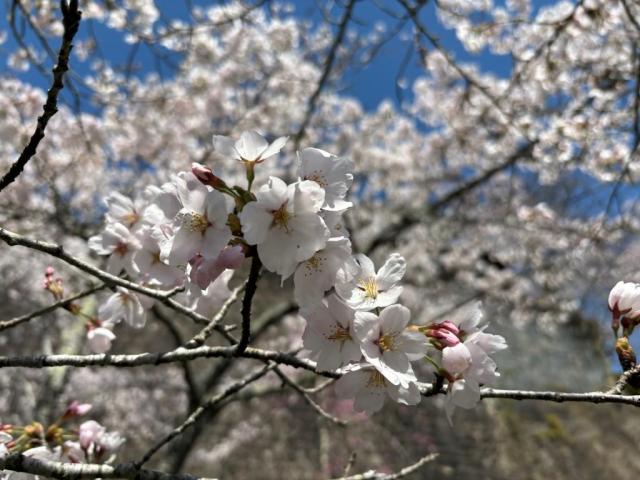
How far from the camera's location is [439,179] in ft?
27.1

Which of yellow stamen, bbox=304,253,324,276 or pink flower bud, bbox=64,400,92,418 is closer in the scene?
yellow stamen, bbox=304,253,324,276

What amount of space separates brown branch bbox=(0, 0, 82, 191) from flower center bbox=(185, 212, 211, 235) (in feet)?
0.86

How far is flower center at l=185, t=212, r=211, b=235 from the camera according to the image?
0.75 meters

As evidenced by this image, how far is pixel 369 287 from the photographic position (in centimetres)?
88

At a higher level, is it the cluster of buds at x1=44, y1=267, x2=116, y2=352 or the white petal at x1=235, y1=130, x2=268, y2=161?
the cluster of buds at x1=44, y1=267, x2=116, y2=352

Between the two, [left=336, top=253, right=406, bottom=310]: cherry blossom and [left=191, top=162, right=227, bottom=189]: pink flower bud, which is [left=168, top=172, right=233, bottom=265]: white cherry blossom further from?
[left=336, top=253, right=406, bottom=310]: cherry blossom

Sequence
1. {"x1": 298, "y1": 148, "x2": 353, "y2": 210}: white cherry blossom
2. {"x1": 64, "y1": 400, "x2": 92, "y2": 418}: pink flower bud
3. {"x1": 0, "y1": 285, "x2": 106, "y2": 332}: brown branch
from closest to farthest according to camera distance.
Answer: {"x1": 298, "y1": 148, "x2": 353, "y2": 210}: white cherry blossom → {"x1": 0, "y1": 285, "x2": 106, "y2": 332}: brown branch → {"x1": 64, "y1": 400, "x2": 92, "y2": 418}: pink flower bud

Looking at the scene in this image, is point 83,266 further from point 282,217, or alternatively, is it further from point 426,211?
point 426,211

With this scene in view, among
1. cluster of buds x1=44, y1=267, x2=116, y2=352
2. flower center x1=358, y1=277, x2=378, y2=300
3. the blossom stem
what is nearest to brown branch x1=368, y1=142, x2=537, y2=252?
cluster of buds x1=44, y1=267, x2=116, y2=352

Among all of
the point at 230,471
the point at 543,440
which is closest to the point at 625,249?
the point at 543,440

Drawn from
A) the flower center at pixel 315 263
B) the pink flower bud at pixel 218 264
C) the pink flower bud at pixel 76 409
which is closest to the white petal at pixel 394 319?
the flower center at pixel 315 263

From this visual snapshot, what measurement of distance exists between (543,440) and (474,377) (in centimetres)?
889

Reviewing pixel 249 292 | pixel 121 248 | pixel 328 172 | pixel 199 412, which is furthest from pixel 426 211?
pixel 249 292

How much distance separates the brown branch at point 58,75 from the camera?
26.4 inches
